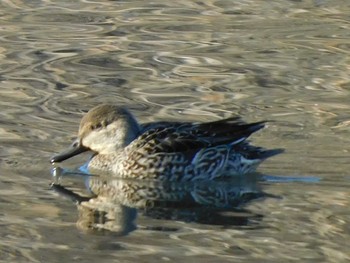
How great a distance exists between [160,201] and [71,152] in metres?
1.17

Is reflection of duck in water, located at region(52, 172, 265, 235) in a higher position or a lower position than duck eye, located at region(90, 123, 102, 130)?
lower

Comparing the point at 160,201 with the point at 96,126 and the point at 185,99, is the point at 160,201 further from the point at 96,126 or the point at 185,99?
the point at 185,99

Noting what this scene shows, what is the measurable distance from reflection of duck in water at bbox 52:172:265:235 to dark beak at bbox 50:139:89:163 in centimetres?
28

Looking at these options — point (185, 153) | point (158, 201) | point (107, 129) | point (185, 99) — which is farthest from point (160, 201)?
point (185, 99)

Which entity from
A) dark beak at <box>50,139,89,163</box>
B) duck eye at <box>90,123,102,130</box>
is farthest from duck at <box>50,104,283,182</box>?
duck eye at <box>90,123,102,130</box>

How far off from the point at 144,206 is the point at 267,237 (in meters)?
1.21

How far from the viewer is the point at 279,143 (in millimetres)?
10484

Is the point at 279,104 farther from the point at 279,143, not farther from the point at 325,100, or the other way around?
the point at 279,143

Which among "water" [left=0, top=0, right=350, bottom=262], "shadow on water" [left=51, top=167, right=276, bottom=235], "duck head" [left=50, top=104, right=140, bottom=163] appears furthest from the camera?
"duck head" [left=50, top=104, right=140, bottom=163]

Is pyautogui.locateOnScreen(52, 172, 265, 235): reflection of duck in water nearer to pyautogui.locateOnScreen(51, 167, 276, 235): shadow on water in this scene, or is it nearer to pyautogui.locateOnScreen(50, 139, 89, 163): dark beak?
pyautogui.locateOnScreen(51, 167, 276, 235): shadow on water

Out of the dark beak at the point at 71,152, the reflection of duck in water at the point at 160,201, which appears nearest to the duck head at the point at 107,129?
the dark beak at the point at 71,152

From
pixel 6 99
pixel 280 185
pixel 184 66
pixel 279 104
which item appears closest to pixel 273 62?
pixel 184 66

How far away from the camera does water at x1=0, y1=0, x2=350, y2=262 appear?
25.8ft

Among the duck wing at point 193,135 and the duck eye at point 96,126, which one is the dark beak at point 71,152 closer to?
the duck eye at point 96,126
